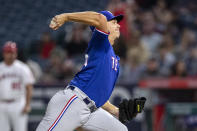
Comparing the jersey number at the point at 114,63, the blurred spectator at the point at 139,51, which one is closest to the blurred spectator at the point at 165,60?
the blurred spectator at the point at 139,51

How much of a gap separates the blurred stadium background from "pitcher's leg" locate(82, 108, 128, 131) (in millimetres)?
4077

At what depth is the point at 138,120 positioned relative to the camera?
8.66 meters

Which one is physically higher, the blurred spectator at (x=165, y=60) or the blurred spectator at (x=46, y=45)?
the blurred spectator at (x=46, y=45)

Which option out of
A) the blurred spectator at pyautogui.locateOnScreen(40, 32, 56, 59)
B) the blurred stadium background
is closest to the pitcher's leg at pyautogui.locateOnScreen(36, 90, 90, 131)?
the blurred stadium background

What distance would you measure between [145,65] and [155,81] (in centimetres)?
87

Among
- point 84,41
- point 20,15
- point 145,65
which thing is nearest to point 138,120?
point 145,65

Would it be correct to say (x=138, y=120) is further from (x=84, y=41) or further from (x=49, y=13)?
(x=49, y=13)

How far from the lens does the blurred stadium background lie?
27.8ft

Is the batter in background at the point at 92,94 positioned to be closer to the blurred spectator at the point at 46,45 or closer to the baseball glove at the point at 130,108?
the baseball glove at the point at 130,108

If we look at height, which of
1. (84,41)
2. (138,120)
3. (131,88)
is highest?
(84,41)

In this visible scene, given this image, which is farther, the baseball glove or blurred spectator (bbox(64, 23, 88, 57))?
blurred spectator (bbox(64, 23, 88, 57))

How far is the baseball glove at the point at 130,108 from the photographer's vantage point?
4332mm

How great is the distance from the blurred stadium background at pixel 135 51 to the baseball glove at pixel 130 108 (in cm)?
387

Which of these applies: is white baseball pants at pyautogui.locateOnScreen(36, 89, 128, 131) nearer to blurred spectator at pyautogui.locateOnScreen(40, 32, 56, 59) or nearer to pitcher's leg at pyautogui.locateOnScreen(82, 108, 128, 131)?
pitcher's leg at pyautogui.locateOnScreen(82, 108, 128, 131)
